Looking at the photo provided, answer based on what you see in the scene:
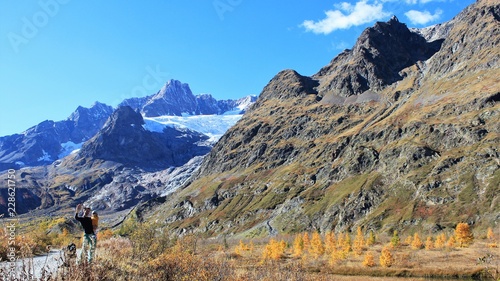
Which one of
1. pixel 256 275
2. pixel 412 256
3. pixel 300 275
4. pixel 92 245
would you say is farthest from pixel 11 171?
pixel 412 256

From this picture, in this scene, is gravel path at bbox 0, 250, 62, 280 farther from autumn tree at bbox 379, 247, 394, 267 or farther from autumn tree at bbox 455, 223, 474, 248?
autumn tree at bbox 455, 223, 474, 248

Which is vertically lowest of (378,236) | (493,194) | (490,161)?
(378,236)

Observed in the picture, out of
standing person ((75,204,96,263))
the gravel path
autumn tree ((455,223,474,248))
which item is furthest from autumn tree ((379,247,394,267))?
standing person ((75,204,96,263))

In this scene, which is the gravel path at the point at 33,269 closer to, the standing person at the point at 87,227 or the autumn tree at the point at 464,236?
the standing person at the point at 87,227

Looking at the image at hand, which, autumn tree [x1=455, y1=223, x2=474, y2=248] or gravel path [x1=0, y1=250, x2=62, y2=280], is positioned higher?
gravel path [x1=0, y1=250, x2=62, y2=280]

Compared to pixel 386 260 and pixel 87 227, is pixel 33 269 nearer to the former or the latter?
pixel 87 227

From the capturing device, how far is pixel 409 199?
196 meters

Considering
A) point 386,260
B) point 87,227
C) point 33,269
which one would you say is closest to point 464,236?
point 386,260

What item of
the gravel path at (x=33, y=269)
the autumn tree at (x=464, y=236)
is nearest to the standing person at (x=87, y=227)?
the gravel path at (x=33, y=269)

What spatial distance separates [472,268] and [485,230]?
8581 centimetres

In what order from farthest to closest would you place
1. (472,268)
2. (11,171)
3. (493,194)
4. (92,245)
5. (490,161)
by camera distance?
(490,161), (493,194), (472,268), (11,171), (92,245)

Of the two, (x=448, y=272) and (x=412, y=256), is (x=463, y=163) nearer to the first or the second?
(x=412, y=256)

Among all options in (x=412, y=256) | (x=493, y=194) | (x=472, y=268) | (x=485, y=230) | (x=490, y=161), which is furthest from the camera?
(x=490, y=161)

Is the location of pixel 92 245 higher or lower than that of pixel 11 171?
lower
